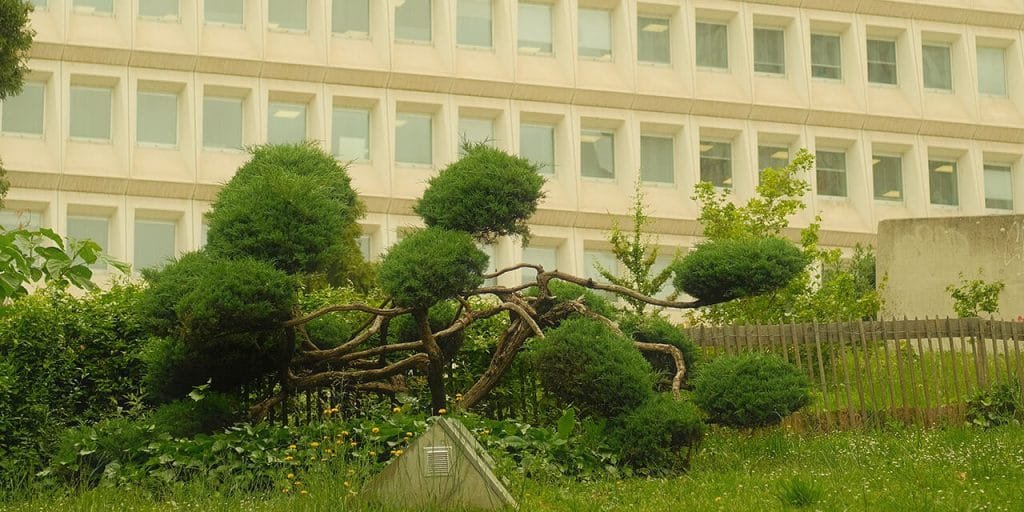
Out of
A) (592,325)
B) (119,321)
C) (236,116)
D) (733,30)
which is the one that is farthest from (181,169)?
(592,325)

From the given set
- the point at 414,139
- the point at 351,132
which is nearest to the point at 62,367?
the point at 351,132

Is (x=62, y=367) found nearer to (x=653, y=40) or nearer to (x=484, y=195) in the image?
(x=484, y=195)

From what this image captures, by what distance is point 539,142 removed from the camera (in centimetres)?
5219

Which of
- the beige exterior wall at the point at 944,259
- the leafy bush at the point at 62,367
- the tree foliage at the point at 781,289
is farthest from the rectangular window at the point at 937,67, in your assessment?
the leafy bush at the point at 62,367

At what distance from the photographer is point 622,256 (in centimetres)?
3622

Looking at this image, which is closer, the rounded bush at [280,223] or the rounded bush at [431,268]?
the rounded bush at [431,268]

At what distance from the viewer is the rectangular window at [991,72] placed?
57.9m

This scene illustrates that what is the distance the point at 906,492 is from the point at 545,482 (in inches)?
134

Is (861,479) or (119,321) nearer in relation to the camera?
(861,479)

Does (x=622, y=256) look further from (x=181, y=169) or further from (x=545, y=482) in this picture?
(x=545, y=482)

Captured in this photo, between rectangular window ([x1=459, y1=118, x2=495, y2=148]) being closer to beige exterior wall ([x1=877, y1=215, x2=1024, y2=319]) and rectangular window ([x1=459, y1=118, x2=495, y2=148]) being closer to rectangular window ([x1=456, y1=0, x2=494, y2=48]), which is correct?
rectangular window ([x1=456, y1=0, x2=494, y2=48])

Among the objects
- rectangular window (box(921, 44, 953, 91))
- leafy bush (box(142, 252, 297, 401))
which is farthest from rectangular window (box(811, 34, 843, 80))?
leafy bush (box(142, 252, 297, 401))

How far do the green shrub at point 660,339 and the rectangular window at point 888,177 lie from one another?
36644 millimetres

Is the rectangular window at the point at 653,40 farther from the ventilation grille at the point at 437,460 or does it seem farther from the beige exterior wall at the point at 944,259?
the ventilation grille at the point at 437,460
